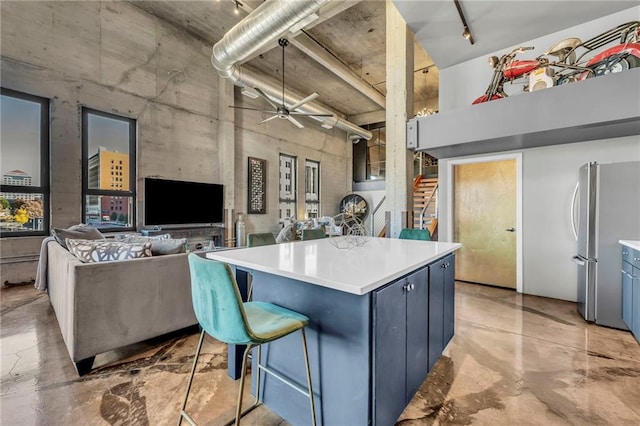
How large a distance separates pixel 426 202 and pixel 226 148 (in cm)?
502

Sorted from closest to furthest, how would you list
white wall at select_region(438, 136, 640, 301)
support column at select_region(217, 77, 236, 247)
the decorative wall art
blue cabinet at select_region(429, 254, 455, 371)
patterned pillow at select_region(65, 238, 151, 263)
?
blue cabinet at select_region(429, 254, 455, 371) → patterned pillow at select_region(65, 238, 151, 263) → white wall at select_region(438, 136, 640, 301) → support column at select_region(217, 77, 236, 247) → the decorative wall art

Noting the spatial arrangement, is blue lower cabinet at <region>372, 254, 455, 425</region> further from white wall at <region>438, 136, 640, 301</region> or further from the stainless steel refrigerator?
white wall at <region>438, 136, 640, 301</region>

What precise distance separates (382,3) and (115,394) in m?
6.10

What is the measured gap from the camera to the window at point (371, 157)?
9.92 meters

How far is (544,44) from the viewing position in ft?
11.4

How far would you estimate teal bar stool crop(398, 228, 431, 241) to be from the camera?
10.0 ft

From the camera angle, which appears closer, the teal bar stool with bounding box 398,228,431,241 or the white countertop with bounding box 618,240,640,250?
the white countertop with bounding box 618,240,640,250

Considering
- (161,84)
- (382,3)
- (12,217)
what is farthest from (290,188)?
(12,217)

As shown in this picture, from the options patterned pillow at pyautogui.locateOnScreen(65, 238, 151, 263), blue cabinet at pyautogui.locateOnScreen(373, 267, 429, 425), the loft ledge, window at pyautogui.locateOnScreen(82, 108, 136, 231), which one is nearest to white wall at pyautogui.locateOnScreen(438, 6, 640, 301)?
the loft ledge

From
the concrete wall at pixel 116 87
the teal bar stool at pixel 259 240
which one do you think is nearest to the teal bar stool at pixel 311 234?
the teal bar stool at pixel 259 240

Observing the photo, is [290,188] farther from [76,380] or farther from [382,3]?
[76,380]

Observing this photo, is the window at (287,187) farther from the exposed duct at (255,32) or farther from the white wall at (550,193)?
the white wall at (550,193)

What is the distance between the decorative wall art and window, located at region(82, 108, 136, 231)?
8.72 ft

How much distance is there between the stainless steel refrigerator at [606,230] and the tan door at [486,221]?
1.08 metres
